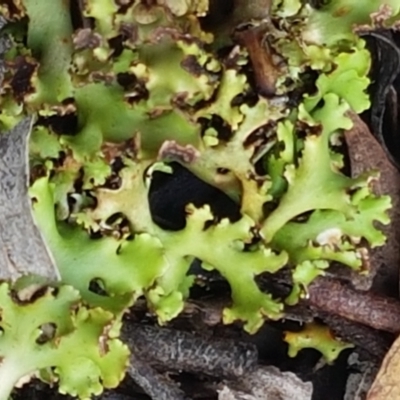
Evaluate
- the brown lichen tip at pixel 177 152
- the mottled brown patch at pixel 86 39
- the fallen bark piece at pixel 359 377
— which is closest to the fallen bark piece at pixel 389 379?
the fallen bark piece at pixel 359 377

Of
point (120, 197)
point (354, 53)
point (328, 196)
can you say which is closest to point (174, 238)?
point (120, 197)

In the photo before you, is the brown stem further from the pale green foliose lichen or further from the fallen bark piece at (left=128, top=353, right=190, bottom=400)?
the fallen bark piece at (left=128, top=353, right=190, bottom=400)

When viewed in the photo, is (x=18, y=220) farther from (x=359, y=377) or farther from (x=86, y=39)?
(x=359, y=377)

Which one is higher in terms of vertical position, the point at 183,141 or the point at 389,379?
the point at 183,141

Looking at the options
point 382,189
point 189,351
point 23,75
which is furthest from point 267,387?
point 23,75

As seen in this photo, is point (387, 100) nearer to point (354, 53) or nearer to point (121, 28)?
point (354, 53)
